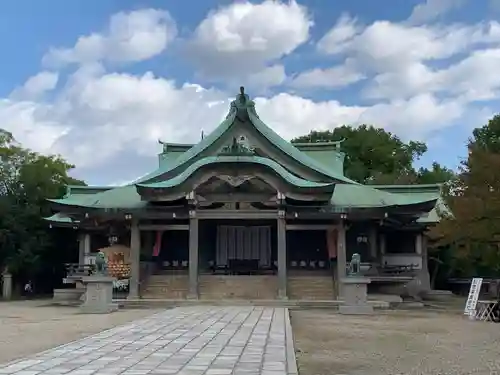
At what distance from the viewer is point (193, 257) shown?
74.2 ft

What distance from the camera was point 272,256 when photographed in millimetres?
26375

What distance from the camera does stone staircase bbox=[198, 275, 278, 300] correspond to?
22872 millimetres

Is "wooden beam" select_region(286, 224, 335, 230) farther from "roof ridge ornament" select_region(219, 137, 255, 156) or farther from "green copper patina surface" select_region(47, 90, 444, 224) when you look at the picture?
"roof ridge ornament" select_region(219, 137, 255, 156)

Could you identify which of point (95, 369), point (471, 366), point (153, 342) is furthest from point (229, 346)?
point (471, 366)

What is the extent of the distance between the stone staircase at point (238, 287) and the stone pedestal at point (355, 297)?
14.2ft

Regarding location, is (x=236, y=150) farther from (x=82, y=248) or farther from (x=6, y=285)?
(x=6, y=285)

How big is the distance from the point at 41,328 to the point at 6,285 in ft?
56.4

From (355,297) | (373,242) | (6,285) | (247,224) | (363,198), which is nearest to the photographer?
(355,297)

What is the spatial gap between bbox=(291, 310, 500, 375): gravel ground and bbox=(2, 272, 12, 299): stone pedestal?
58.4 ft

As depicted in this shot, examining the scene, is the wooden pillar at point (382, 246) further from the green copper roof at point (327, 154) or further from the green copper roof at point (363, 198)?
the green copper roof at point (327, 154)

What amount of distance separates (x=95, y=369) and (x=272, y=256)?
63.5 ft

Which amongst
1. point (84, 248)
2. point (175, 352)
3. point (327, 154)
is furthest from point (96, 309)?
point (327, 154)

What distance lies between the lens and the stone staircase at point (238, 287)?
900 inches

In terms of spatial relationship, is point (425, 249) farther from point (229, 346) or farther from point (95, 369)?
point (95, 369)
